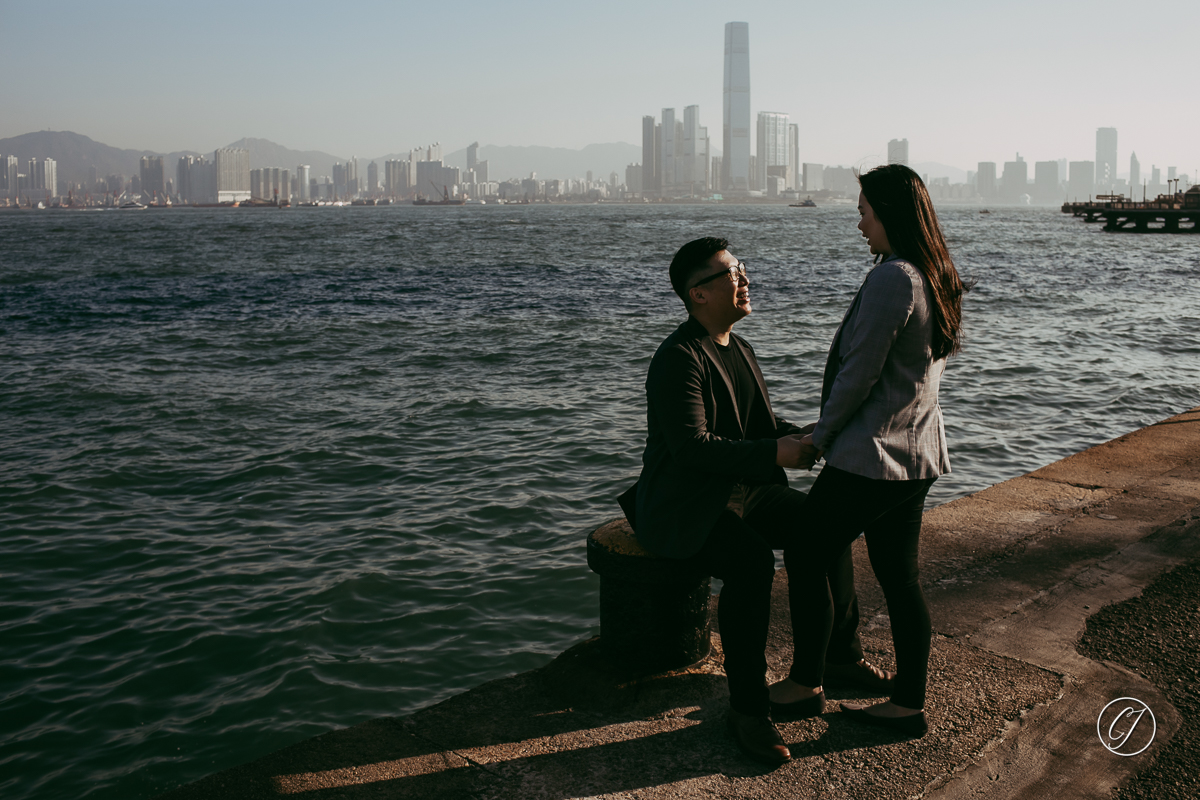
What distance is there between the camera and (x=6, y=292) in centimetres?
2653

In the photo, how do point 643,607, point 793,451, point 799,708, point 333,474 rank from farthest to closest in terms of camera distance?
point 333,474 → point 643,607 → point 799,708 → point 793,451

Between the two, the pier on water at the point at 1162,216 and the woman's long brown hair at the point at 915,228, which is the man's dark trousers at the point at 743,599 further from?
the pier on water at the point at 1162,216

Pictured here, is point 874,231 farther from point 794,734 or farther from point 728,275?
point 794,734

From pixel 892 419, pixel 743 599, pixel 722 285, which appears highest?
pixel 722 285

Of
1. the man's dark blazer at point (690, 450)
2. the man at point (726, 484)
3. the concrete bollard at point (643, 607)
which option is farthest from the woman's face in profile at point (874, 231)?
the concrete bollard at point (643, 607)

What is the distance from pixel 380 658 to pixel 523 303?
1821 centimetres

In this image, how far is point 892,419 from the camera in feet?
9.15

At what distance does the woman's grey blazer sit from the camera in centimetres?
270

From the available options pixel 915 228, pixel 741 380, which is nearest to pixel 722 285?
pixel 741 380

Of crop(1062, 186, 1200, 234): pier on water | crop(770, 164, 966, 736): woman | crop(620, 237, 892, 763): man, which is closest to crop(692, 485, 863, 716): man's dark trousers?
crop(620, 237, 892, 763): man

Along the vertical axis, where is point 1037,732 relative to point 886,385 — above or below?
below

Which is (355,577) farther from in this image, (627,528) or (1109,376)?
Result: (1109,376)

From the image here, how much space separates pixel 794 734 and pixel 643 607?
0.68 metres
